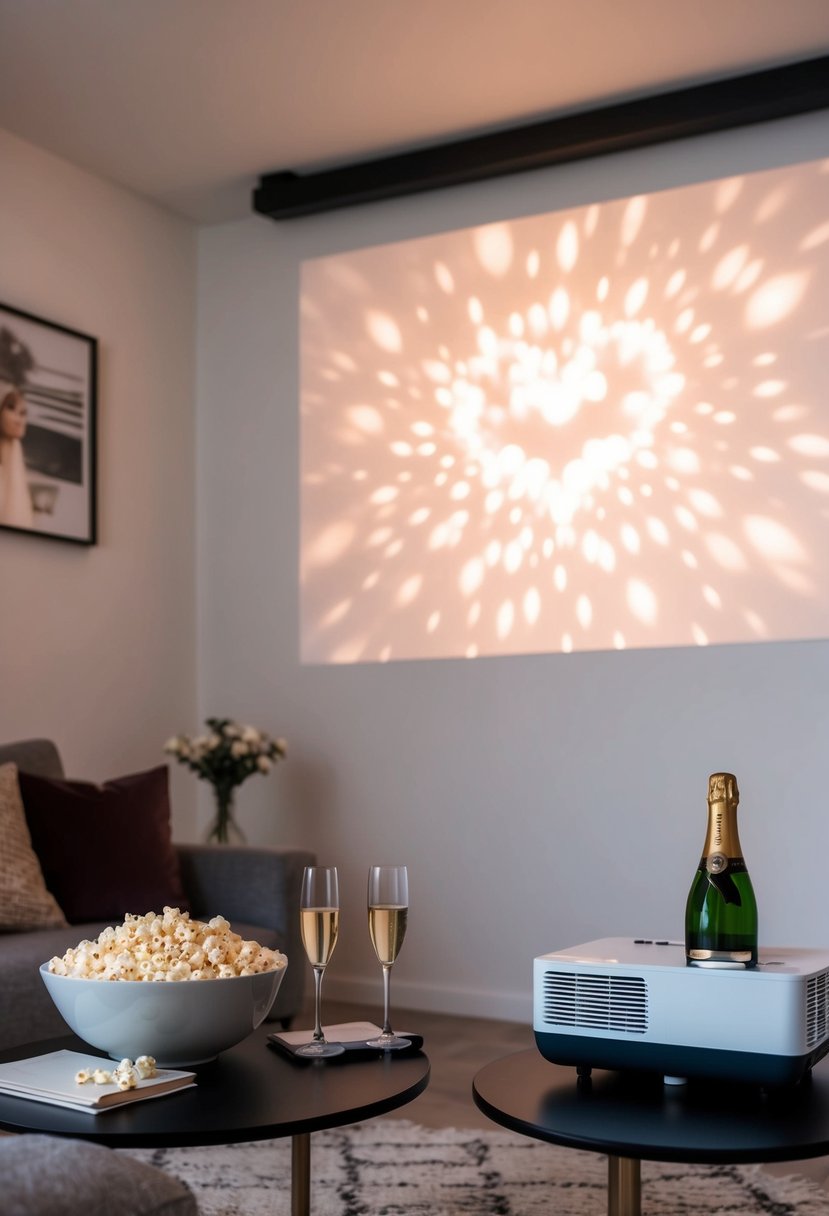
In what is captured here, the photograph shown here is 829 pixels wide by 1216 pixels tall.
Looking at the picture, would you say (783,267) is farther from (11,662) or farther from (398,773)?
(11,662)

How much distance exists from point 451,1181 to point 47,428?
2.54 m

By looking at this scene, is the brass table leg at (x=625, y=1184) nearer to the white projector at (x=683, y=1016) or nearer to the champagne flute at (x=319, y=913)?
the white projector at (x=683, y=1016)

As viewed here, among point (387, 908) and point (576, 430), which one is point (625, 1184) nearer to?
point (387, 908)

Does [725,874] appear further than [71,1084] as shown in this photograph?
Yes

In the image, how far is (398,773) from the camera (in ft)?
13.4

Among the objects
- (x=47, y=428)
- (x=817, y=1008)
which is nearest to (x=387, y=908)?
(x=817, y=1008)

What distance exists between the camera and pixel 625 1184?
149cm

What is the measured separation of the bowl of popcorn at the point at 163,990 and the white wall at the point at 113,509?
218 centimetres

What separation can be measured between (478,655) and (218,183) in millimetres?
1837

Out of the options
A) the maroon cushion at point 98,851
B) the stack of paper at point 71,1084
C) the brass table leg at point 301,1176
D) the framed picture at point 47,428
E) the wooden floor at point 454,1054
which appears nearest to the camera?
the stack of paper at point 71,1084

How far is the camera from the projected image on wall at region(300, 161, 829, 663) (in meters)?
3.55

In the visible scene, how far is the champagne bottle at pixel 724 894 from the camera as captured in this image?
1618 mm

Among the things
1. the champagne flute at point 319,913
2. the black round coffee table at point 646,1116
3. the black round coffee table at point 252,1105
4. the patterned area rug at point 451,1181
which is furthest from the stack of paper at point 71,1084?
the patterned area rug at point 451,1181

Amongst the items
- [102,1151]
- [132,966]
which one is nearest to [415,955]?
[132,966]
